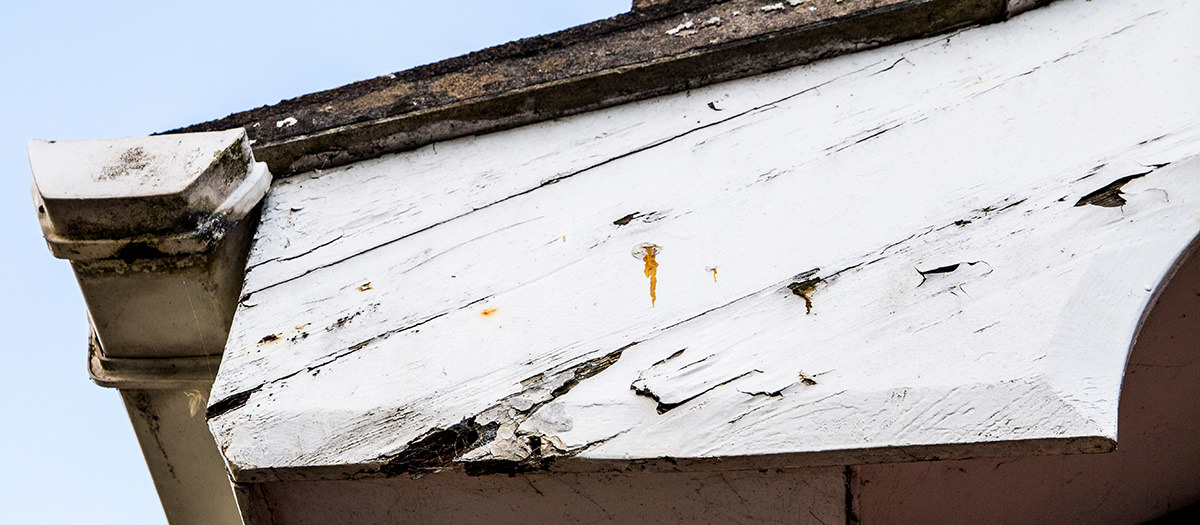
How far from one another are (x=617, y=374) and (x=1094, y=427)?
0.45 meters

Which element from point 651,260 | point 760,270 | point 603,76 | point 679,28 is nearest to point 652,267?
point 651,260

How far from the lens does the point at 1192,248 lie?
93 centimetres

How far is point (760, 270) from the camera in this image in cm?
96

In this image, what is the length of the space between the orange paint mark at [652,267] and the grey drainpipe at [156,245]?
590 mm

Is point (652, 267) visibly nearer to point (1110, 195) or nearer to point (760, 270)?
point (760, 270)

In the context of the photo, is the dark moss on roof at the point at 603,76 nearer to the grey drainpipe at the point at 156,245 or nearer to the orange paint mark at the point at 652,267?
the grey drainpipe at the point at 156,245

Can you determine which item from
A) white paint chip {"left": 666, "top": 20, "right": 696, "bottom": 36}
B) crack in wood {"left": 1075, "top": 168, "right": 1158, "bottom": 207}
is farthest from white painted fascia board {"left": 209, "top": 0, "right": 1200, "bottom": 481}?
white paint chip {"left": 666, "top": 20, "right": 696, "bottom": 36}

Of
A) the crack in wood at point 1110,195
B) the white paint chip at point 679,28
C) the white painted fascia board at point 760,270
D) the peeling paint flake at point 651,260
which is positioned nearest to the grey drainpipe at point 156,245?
the white painted fascia board at point 760,270

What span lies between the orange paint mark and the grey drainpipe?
0.59 metres

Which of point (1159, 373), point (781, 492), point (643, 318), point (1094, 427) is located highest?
point (643, 318)

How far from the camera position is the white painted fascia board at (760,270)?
801mm

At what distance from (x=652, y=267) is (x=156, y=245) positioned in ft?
2.15

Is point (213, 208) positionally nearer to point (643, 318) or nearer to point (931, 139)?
point (643, 318)

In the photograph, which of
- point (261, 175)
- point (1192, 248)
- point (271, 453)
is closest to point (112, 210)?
point (261, 175)
